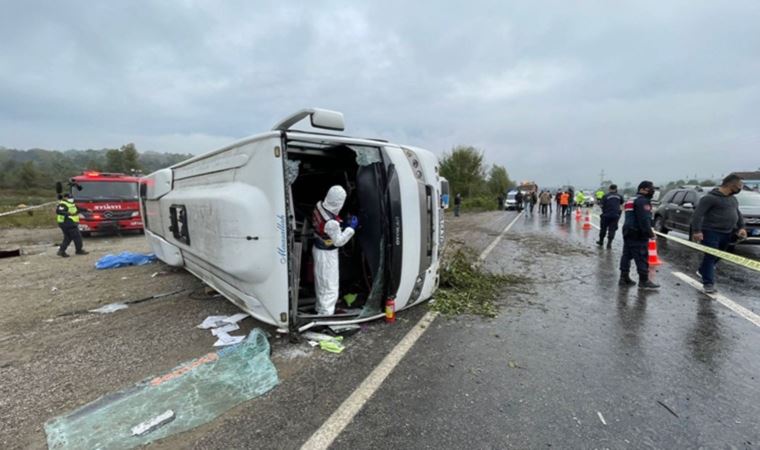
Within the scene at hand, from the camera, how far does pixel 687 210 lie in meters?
9.81

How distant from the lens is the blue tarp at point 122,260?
7.49 metres

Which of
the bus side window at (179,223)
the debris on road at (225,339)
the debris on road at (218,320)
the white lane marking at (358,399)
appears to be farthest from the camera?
the bus side window at (179,223)

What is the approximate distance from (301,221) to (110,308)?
306cm

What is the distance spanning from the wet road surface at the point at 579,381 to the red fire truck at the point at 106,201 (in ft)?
43.5

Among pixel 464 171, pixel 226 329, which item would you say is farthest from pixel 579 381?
pixel 464 171

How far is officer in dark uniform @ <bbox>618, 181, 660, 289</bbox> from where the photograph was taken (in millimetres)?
5349

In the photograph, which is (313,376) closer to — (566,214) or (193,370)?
(193,370)

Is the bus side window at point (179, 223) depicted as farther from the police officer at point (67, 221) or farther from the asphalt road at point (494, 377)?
the police officer at point (67, 221)

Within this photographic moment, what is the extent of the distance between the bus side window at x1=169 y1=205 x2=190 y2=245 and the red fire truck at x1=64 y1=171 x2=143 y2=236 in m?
9.06

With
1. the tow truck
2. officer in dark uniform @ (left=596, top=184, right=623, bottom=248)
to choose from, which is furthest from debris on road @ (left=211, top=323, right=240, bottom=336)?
the tow truck

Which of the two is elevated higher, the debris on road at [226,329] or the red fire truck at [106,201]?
the red fire truck at [106,201]

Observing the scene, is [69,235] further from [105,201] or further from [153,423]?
[153,423]

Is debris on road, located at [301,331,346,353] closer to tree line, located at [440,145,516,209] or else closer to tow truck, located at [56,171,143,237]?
tow truck, located at [56,171,143,237]

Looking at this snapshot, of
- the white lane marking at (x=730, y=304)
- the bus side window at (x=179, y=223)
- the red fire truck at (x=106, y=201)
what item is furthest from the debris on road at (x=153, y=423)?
the red fire truck at (x=106, y=201)
